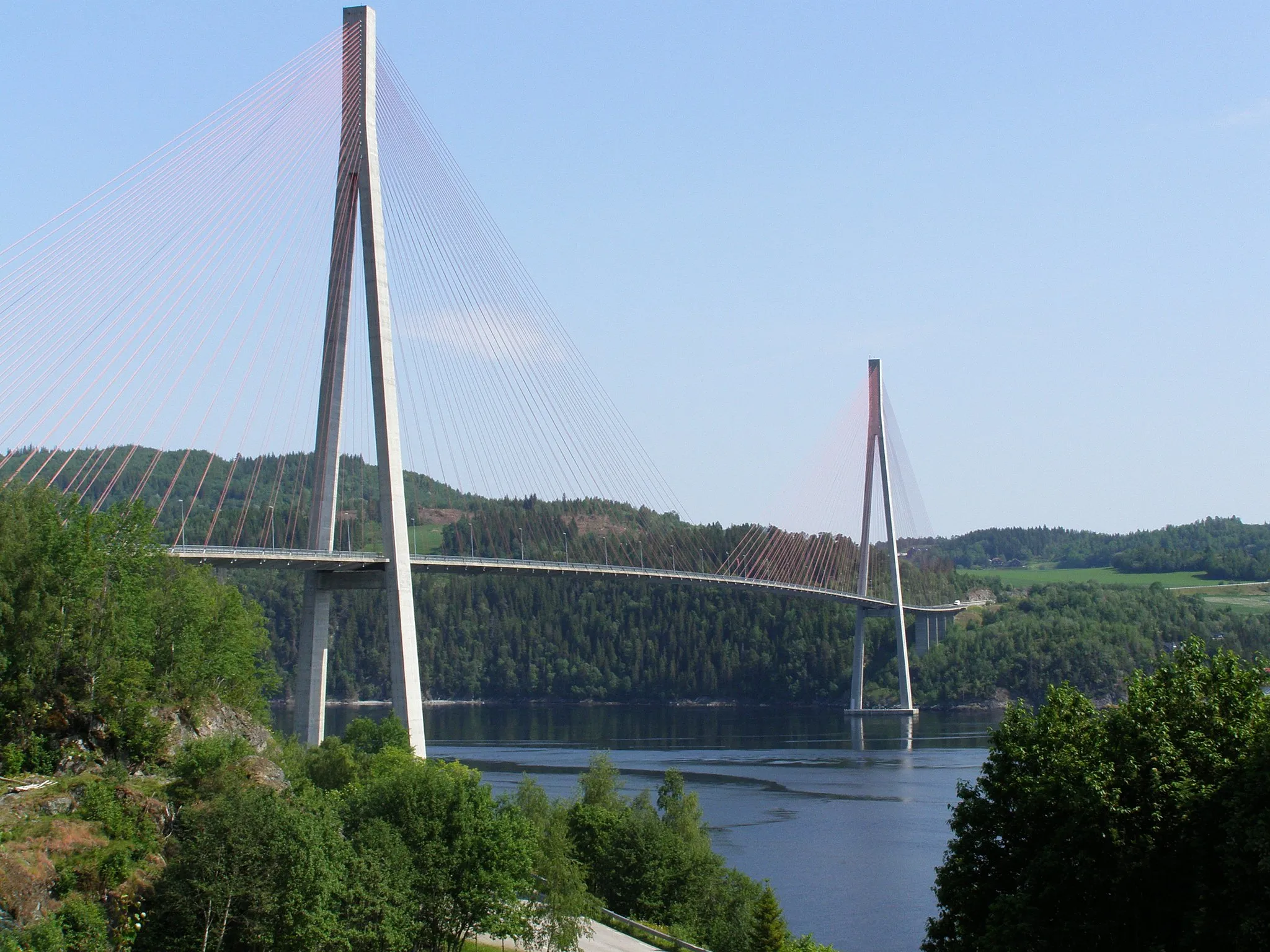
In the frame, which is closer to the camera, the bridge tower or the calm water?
the calm water

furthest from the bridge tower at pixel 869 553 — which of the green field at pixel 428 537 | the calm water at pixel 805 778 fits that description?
the green field at pixel 428 537

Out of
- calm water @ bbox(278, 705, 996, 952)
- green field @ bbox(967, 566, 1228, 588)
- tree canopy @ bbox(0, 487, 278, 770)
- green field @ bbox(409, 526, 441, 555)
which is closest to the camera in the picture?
tree canopy @ bbox(0, 487, 278, 770)

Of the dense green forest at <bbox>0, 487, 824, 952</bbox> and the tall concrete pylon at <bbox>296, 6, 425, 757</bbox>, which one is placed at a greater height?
the tall concrete pylon at <bbox>296, 6, 425, 757</bbox>

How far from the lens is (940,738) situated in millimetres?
79812

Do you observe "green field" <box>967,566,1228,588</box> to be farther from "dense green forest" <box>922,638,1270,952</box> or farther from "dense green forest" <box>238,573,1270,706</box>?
"dense green forest" <box>922,638,1270,952</box>

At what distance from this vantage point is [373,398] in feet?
126

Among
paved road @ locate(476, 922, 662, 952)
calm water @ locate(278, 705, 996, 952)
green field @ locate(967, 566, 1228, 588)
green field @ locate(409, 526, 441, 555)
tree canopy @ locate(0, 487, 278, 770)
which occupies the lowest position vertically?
calm water @ locate(278, 705, 996, 952)

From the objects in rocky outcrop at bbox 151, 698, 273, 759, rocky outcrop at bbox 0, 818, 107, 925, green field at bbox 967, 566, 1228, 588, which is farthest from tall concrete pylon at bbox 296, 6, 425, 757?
green field at bbox 967, 566, 1228, 588

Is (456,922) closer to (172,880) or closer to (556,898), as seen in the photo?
(556,898)

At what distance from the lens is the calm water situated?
37.4 meters

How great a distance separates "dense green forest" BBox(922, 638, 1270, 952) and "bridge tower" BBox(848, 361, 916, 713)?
243 feet

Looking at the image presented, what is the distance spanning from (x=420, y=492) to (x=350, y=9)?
4277 inches

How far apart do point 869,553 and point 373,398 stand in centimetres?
6795

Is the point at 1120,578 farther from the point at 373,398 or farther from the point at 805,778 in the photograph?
the point at 373,398
